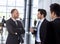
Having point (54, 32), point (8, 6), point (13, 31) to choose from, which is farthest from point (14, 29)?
point (8, 6)

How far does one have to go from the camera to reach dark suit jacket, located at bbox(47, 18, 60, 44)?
2.70 meters

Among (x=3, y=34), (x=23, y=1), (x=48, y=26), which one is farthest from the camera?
(x=23, y=1)

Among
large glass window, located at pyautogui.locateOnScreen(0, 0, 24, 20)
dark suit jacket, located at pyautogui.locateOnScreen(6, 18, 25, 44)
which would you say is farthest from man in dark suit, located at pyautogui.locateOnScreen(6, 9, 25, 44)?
large glass window, located at pyautogui.locateOnScreen(0, 0, 24, 20)

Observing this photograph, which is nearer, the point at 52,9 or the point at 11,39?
the point at 52,9

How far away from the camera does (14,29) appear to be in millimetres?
4730

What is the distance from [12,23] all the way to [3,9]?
10.3m

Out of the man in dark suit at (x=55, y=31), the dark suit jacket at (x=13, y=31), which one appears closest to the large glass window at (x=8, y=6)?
the dark suit jacket at (x=13, y=31)

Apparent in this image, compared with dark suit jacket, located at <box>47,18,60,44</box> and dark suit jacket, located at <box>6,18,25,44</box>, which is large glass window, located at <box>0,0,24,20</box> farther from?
dark suit jacket, located at <box>47,18,60,44</box>

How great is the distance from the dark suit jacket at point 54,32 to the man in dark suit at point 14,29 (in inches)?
79.2

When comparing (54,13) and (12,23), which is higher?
(54,13)

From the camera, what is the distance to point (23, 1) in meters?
14.5

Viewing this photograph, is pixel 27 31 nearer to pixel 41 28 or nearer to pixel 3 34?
pixel 41 28

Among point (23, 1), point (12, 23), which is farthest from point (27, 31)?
point (23, 1)

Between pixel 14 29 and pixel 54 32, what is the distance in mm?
2139
